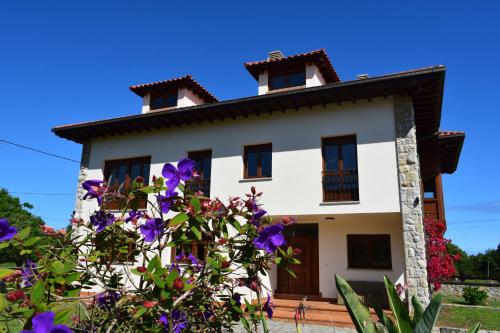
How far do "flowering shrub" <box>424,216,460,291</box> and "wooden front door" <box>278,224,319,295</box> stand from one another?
3.58m

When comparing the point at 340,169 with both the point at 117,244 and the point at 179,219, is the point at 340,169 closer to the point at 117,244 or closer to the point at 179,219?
the point at 117,244

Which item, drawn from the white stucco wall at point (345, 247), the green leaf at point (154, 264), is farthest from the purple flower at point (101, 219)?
the white stucco wall at point (345, 247)

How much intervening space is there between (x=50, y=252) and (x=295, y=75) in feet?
42.4

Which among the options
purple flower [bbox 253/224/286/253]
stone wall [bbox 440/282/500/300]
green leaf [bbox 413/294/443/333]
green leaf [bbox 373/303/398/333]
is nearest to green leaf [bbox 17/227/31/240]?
purple flower [bbox 253/224/286/253]

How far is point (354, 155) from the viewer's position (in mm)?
11070

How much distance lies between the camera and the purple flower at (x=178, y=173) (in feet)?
6.22

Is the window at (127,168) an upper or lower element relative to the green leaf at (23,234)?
upper

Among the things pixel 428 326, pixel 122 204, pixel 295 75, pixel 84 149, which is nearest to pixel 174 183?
pixel 122 204

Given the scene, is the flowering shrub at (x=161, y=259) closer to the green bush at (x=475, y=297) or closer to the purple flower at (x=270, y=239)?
the purple flower at (x=270, y=239)

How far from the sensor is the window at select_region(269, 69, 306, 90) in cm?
1370

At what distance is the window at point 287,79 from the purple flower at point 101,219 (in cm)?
1229

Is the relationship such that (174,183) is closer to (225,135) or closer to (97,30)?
(97,30)

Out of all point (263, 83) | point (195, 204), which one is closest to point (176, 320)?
point (195, 204)

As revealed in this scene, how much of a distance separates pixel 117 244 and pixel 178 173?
2.36 ft
